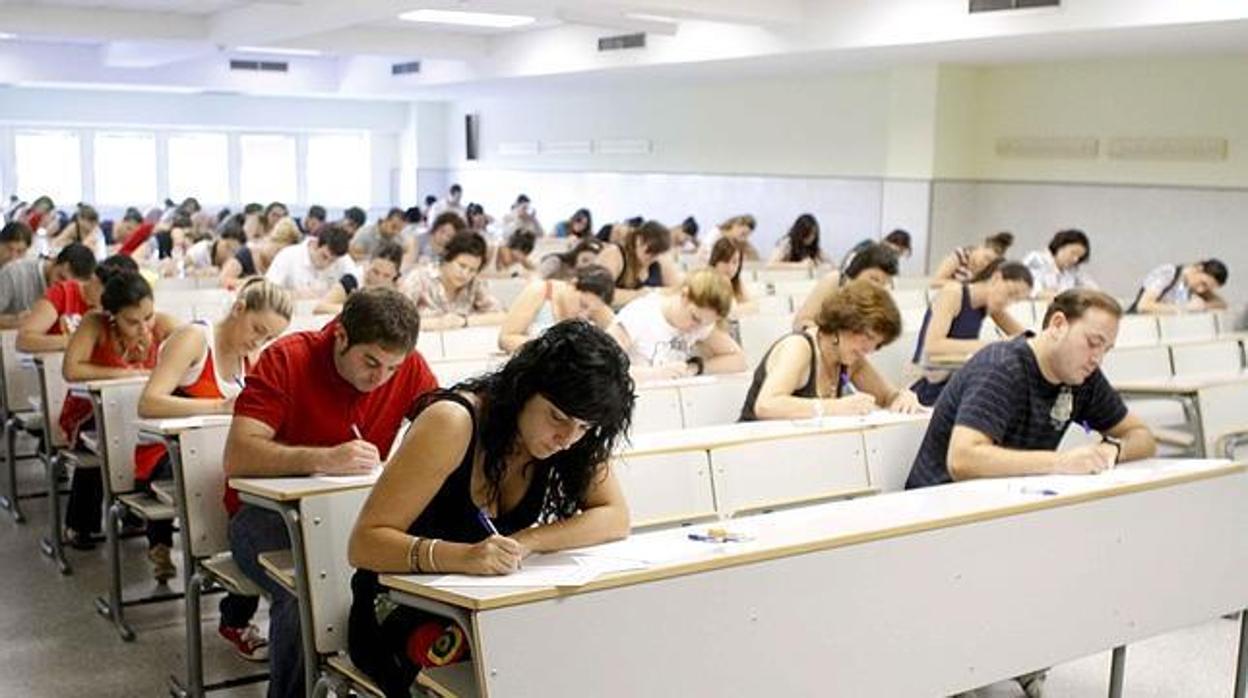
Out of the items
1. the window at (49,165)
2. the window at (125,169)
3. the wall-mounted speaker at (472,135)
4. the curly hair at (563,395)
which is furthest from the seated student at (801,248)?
the window at (49,165)

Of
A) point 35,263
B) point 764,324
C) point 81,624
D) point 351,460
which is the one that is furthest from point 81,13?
point 351,460

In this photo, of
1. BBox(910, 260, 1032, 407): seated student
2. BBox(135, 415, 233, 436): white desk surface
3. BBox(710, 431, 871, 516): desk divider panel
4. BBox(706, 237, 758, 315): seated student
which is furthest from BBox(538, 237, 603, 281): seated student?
BBox(135, 415, 233, 436): white desk surface

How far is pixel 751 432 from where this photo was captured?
12.6 feet

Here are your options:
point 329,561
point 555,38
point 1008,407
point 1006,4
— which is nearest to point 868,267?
point 1008,407

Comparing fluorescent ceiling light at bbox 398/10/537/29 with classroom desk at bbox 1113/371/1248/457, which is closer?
classroom desk at bbox 1113/371/1248/457

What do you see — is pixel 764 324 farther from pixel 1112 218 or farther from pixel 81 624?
pixel 1112 218

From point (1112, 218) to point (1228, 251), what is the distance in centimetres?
110

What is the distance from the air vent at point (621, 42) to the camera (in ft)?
40.7

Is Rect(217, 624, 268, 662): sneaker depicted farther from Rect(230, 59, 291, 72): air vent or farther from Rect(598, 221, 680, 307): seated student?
Rect(230, 59, 291, 72): air vent

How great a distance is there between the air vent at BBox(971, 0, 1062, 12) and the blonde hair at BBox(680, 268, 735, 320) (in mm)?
5066

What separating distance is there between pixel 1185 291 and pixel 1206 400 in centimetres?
394

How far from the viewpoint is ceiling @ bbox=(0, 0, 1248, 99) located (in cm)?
929

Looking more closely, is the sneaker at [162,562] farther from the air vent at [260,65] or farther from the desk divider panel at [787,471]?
the air vent at [260,65]

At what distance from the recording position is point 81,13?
1284 centimetres
